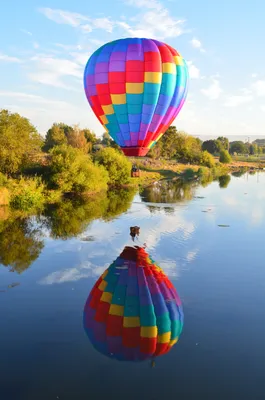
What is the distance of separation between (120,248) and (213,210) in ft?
37.1

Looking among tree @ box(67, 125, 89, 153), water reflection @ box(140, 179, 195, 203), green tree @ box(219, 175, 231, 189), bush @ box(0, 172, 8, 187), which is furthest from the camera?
tree @ box(67, 125, 89, 153)

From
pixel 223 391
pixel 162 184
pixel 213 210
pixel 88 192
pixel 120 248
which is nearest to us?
pixel 223 391

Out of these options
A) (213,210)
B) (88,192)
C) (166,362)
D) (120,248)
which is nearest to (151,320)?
(166,362)

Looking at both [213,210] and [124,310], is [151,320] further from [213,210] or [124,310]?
[213,210]

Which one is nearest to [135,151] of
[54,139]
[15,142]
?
[15,142]

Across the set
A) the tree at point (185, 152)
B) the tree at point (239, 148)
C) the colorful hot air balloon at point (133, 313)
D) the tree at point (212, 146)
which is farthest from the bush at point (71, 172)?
the tree at point (239, 148)

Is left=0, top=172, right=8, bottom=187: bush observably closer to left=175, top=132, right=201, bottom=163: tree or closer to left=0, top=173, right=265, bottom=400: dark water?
left=0, top=173, right=265, bottom=400: dark water

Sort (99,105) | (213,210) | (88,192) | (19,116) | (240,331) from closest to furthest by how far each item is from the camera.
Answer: (240,331)
(99,105)
(213,210)
(19,116)
(88,192)

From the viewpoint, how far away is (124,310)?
1179 centimetres

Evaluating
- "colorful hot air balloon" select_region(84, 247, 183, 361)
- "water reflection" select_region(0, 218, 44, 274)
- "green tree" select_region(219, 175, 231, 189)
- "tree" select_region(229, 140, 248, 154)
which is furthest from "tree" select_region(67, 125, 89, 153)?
"tree" select_region(229, 140, 248, 154)

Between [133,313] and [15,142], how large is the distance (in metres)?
20.2

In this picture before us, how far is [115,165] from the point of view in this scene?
38.4 metres

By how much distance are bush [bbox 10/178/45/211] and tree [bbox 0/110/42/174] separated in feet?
5.92

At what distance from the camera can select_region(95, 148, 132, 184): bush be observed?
38.4 metres
